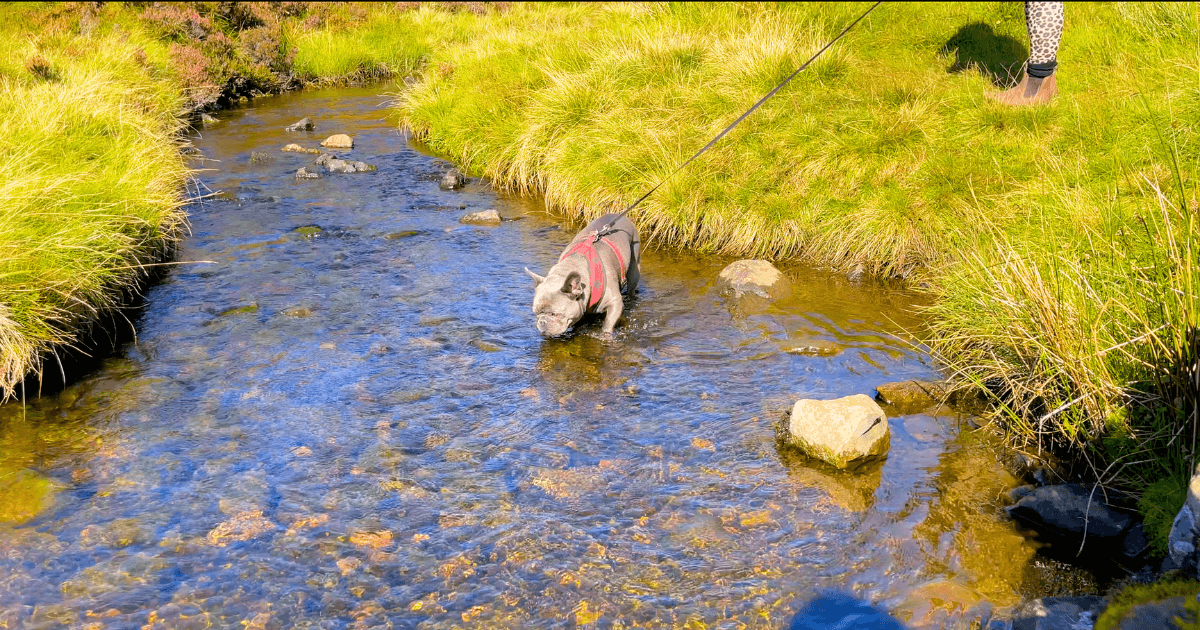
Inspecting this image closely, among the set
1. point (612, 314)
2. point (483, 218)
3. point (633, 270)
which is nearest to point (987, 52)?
point (633, 270)

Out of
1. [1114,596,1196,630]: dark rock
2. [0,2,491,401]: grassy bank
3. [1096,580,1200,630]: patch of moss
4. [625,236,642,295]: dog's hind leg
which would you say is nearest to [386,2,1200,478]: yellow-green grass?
[1096,580,1200,630]: patch of moss

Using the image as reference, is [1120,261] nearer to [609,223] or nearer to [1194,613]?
[1194,613]

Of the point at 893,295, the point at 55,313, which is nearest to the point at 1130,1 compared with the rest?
the point at 893,295

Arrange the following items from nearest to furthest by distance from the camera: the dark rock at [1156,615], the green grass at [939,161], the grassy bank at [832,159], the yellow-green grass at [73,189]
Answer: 1. the dark rock at [1156,615]
2. the green grass at [939,161]
3. the grassy bank at [832,159]
4. the yellow-green grass at [73,189]

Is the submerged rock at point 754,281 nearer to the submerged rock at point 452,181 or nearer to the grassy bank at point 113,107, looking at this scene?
the submerged rock at point 452,181

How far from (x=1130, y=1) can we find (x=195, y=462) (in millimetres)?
16492

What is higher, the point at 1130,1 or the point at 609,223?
the point at 1130,1

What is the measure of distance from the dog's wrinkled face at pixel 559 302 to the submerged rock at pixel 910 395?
315 centimetres

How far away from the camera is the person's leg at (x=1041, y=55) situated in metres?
11.8

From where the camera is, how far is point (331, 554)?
229 inches

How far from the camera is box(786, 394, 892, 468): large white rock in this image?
673cm

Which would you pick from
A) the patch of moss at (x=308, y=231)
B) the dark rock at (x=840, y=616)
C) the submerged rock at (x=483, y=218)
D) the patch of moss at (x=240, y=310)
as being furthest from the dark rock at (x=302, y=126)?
the dark rock at (x=840, y=616)

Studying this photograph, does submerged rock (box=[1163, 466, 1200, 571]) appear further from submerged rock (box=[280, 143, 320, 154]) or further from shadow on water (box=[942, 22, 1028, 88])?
submerged rock (box=[280, 143, 320, 154])

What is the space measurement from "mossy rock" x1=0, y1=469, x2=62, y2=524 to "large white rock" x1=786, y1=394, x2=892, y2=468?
233 inches
